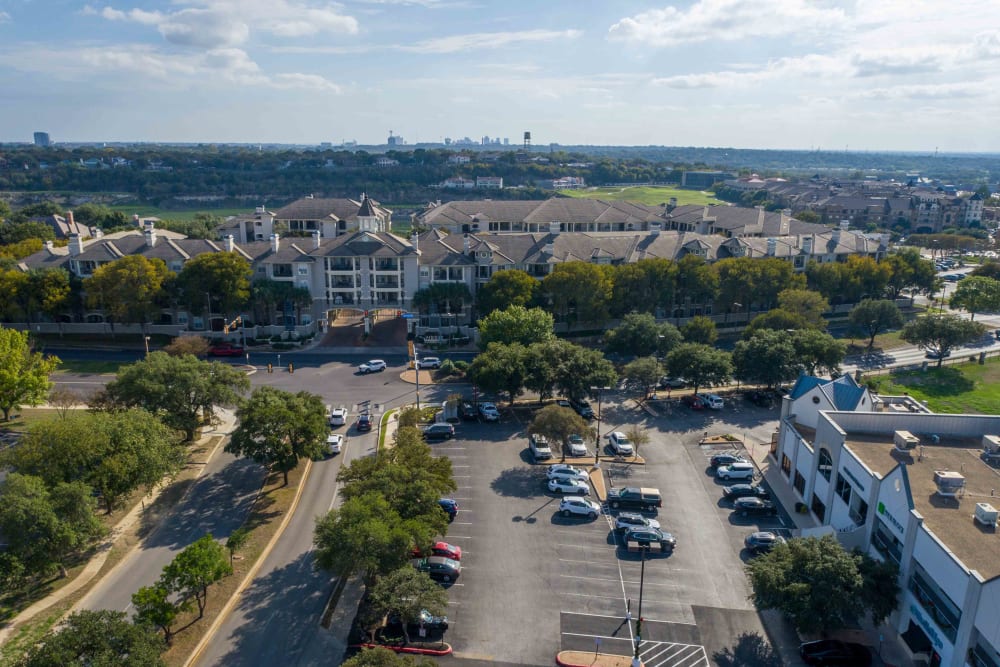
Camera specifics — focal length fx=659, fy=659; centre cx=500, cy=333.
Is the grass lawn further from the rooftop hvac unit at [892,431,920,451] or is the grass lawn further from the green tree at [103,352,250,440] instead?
the green tree at [103,352,250,440]

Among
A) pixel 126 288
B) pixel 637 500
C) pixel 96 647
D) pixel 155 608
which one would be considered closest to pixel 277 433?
pixel 155 608

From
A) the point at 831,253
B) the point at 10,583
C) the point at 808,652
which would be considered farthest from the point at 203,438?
the point at 831,253

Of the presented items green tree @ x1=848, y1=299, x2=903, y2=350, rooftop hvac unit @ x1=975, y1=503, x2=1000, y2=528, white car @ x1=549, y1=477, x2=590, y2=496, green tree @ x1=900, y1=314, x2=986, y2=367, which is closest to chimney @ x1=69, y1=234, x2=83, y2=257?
white car @ x1=549, y1=477, x2=590, y2=496

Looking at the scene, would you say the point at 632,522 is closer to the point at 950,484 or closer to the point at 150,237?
the point at 950,484

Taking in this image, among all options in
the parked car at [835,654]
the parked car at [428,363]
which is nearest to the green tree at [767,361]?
the parked car at [428,363]

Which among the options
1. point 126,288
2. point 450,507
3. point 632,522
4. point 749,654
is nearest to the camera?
point 749,654

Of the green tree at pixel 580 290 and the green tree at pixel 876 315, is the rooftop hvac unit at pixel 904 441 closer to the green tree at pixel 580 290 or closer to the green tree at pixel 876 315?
the green tree at pixel 580 290

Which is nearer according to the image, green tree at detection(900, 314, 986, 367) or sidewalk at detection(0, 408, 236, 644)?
sidewalk at detection(0, 408, 236, 644)
